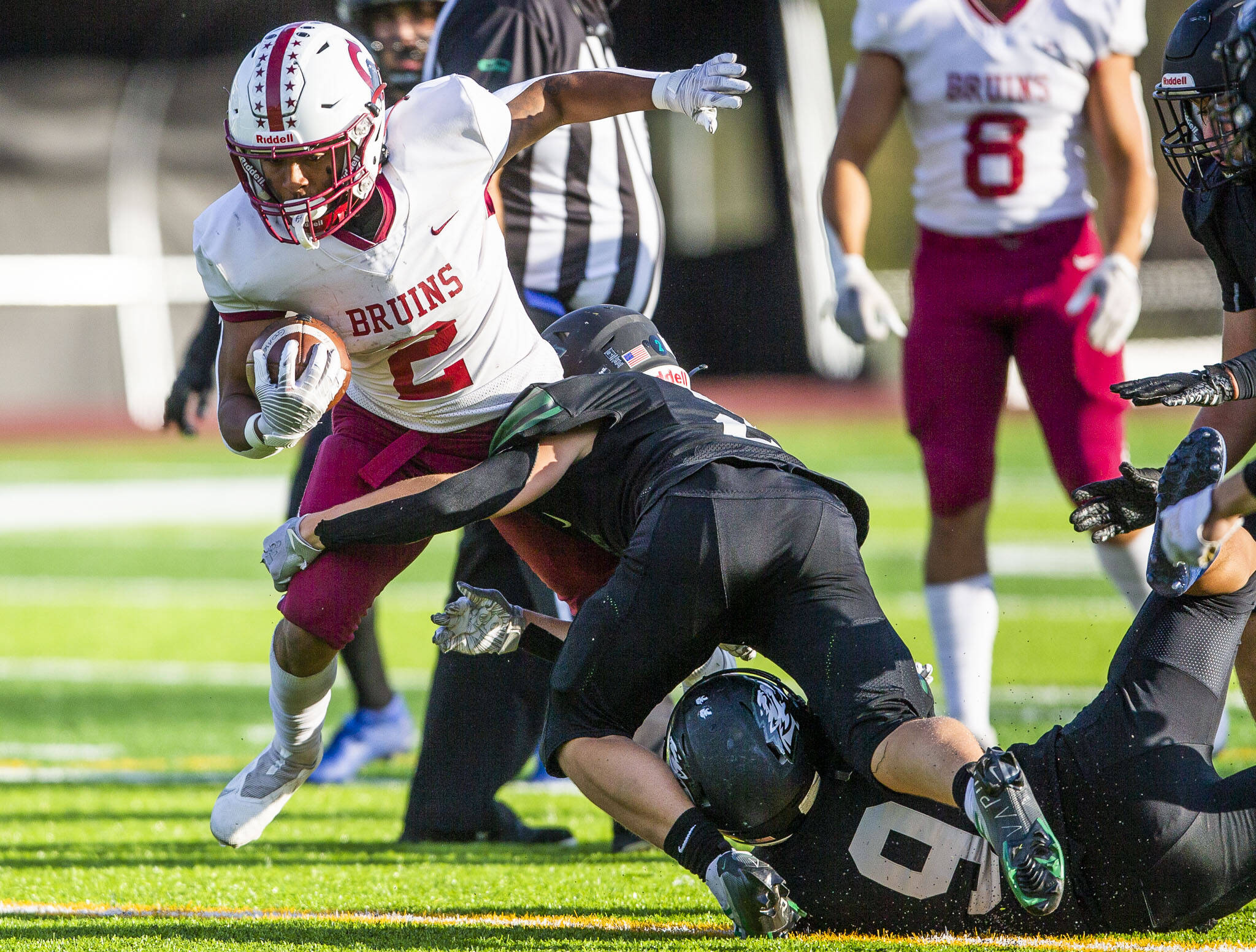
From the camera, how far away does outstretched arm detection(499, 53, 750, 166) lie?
3.02 meters

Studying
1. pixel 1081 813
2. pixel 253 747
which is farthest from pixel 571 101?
pixel 253 747

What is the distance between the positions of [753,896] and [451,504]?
3.02 feet

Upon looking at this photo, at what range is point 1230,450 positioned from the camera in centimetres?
293

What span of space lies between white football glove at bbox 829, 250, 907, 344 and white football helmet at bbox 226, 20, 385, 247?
1.55m

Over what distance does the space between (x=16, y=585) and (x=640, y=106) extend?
644 cm

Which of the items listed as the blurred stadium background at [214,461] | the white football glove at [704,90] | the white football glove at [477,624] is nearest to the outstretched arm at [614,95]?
the white football glove at [704,90]

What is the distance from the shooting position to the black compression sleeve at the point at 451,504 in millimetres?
2758

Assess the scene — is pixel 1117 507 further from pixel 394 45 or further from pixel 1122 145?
pixel 394 45

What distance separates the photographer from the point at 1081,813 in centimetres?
235

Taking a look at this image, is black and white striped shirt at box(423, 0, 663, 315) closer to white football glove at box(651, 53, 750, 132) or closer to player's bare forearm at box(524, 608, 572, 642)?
white football glove at box(651, 53, 750, 132)

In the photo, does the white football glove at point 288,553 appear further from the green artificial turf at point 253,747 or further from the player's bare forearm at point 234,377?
the green artificial turf at point 253,747

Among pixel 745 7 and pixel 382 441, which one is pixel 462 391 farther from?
pixel 745 7

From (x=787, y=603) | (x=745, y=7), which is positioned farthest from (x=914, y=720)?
(x=745, y=7)

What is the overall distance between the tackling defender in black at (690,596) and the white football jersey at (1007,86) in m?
1.54
